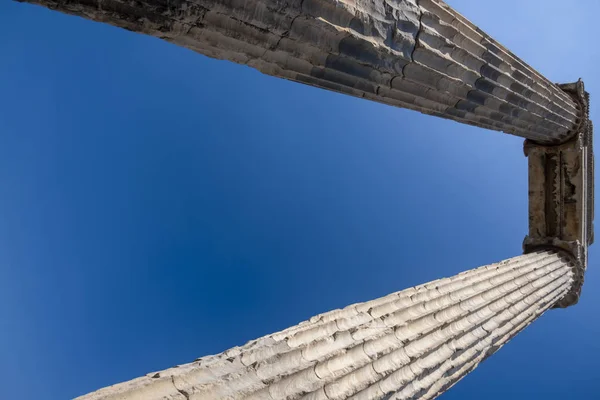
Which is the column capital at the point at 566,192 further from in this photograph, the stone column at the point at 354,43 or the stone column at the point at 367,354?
the stone column at the point at 354,43

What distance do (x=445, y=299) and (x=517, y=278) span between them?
4.21m

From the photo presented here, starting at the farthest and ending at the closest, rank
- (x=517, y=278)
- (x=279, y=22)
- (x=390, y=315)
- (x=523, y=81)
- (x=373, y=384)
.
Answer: (x=517, y=278)
(x=523, y=81)
(x=390, y=315)
(x=373, y=384)
(x=279, y=22)

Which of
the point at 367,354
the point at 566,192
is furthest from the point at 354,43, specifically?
the point at 566,192

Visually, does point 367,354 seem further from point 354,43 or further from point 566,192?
point 566,192

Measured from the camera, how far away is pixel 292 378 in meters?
5.05

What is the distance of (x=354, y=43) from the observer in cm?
556

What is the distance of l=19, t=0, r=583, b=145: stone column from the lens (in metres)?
4.31

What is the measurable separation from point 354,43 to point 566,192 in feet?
40.8

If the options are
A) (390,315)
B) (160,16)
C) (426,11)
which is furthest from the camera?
(390,315)

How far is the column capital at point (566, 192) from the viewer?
1458 centimetres

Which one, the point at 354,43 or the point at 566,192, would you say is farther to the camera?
the point at 566,192

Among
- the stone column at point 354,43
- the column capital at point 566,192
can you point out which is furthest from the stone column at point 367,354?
the column capital at point 566,192

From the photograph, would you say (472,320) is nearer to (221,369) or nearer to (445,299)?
(445,299)

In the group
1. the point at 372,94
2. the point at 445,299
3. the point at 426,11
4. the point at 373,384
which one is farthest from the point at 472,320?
the point at 426,11
